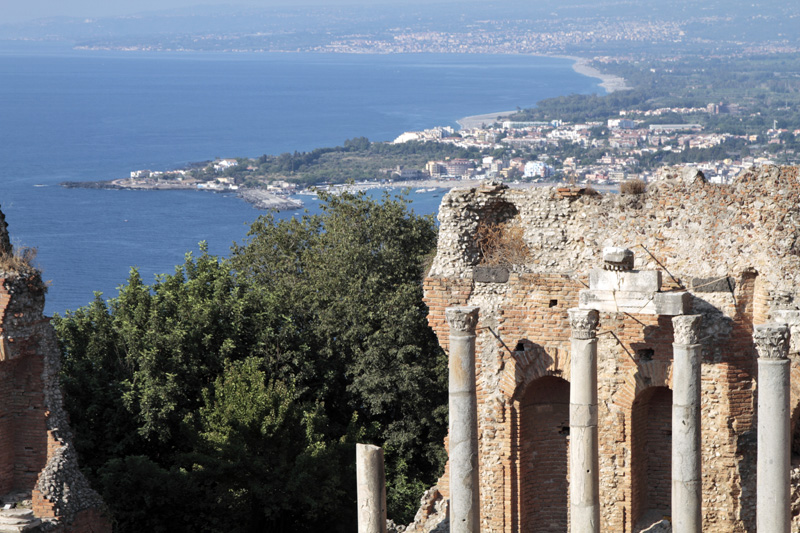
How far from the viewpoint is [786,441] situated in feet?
54.3

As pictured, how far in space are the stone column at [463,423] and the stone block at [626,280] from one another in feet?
7.25

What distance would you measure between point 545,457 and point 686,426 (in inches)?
178

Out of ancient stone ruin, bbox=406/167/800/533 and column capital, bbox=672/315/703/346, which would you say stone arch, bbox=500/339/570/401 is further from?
column capital, bbox=672/315/703/346

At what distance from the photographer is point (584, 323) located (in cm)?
1859

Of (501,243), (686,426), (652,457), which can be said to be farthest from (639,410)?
(501,243)

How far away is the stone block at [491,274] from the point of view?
2144 cm

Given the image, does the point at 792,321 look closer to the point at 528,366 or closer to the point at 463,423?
the point at 528,366

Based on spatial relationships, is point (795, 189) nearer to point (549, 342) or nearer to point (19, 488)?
point (549, 342)

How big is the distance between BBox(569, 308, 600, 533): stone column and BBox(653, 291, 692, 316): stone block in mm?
1152

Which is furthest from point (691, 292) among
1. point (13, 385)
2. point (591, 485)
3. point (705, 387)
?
point (13, 385)

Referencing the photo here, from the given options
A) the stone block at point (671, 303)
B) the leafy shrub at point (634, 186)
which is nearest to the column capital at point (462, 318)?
the stone block at point (671, 303)

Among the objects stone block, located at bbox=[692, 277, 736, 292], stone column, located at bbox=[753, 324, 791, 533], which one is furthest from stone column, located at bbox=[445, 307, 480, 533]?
stone column, located at bbox=[753, 324, 791, 533]

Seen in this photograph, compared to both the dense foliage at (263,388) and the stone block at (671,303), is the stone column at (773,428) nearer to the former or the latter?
the stone block at (671,303)

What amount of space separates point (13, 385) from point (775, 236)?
47.0 feet
